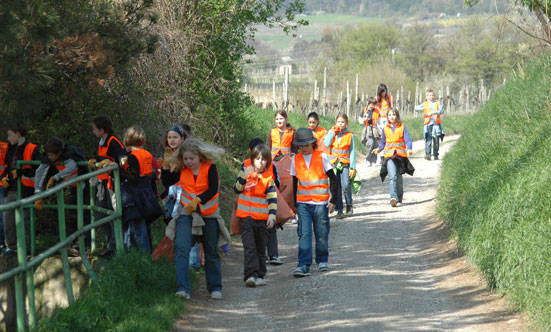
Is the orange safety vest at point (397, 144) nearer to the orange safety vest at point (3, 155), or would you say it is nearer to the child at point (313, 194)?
the child at point (313, 194)

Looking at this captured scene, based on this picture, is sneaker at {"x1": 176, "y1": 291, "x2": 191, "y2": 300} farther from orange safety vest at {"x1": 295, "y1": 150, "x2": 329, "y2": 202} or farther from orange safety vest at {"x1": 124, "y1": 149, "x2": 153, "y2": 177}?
orange safety vest at {"x1": 295, "y1": 150, "x2": 329, "y2": 202}

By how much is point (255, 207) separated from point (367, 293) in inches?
61.0

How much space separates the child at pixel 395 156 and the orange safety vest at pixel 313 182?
4697mm

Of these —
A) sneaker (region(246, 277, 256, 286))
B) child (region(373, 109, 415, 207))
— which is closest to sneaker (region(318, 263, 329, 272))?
sneaker (region(246, 277, 256, 286))

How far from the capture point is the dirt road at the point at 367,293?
21.0ft

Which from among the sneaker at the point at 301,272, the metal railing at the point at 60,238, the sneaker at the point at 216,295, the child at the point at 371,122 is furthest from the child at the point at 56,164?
the child at the point at 371,122

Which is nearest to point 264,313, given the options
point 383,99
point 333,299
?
point 333,299

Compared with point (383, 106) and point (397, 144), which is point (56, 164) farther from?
point (383, 106)

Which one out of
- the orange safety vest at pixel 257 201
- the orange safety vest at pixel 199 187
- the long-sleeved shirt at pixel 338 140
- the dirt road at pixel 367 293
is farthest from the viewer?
the long-sleeved shirt at pixel 338 140

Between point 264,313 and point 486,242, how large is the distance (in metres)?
2.31

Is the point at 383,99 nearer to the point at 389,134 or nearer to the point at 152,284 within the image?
the point at 389,134

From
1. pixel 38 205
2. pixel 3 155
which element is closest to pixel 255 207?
pixel 38 205

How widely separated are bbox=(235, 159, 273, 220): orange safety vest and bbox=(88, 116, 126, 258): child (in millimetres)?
1453

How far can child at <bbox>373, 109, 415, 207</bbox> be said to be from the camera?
13.1m
